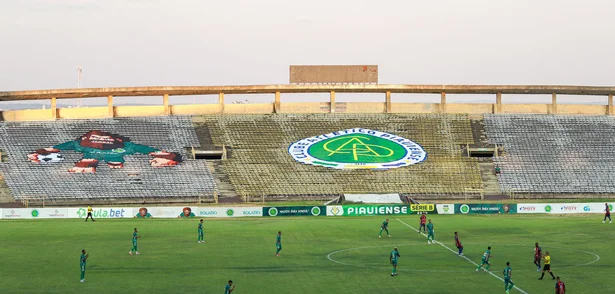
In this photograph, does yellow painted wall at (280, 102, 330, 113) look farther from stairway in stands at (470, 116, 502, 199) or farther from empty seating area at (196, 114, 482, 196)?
stairway in stands at (470, 116, 502, 199)

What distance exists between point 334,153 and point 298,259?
48.7 metres

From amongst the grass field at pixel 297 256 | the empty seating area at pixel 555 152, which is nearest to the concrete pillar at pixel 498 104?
the empty seating area at pixel 555 152

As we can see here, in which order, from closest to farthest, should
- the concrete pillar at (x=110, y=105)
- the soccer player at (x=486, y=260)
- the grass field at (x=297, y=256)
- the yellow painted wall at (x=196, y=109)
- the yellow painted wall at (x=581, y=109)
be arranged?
the grass field at (x=297, y=256)
the soccer player at (x=486, y=260)
the concrete pillar at (x=110, y=105)
the yellow painted wall at (x=196, y=109)
the yellow painted wall at (x=581, y=109)

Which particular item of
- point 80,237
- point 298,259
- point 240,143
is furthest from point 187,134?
point 298,259

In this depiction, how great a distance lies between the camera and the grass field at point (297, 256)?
40750 millimetres

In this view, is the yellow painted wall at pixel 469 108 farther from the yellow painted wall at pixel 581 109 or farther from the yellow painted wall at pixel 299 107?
the yellow painted wall at pixel 299 107

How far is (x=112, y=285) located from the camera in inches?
1607

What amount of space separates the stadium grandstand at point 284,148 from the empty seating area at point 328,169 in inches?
7.0

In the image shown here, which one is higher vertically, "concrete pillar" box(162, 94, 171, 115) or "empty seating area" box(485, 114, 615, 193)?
"concrete pillar" box(162, 94, 171, 115)

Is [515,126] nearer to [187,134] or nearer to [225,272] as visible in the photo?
[187,134]

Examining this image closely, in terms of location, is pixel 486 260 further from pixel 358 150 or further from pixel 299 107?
pixel 299 107

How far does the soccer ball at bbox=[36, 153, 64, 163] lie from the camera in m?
89.0

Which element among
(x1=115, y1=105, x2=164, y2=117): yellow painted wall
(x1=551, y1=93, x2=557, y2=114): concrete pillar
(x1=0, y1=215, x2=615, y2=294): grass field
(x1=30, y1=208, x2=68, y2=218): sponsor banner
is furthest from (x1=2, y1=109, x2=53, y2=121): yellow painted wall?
(x1=551, y1=93, x2=557, y2=114): concrete pillar

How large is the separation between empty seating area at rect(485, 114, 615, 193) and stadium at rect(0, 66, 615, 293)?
290mm
